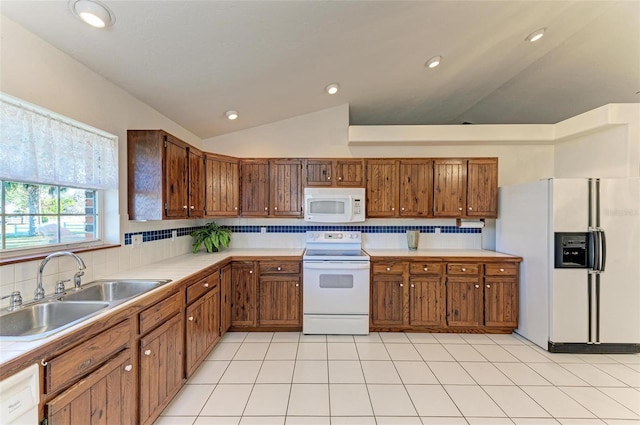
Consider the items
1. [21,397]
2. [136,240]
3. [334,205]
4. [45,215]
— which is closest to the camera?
[21,397]

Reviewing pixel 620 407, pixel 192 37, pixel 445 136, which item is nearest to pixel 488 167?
pixel 445 136

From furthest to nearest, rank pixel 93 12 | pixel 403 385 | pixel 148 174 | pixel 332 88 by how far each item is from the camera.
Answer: pixel 332 88 < pixel 148 174 < pixel 403 385 < pixel 93 12

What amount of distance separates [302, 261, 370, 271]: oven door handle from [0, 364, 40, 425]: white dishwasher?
2.36 metres

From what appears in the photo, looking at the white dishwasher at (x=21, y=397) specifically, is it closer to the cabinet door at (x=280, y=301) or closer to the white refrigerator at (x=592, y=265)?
the cabinet door at (x=280, y=301)

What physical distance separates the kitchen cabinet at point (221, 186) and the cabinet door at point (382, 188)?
1.74 m

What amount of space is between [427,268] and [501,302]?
0.94 m

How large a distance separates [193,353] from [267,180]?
211 centimetres

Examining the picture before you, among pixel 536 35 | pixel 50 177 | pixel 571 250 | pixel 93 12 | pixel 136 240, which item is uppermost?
pixel 536 35

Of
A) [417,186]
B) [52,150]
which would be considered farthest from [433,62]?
[52,150]

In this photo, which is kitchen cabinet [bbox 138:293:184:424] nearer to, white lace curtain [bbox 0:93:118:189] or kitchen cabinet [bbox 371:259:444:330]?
white lace curtain [bbox 0:93:118:189]

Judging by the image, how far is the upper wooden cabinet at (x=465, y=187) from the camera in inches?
140

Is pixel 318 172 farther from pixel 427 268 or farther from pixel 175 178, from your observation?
pixel 427 268

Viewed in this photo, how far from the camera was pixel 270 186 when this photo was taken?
3.61 metres

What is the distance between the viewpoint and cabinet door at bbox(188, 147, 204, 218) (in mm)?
2898
